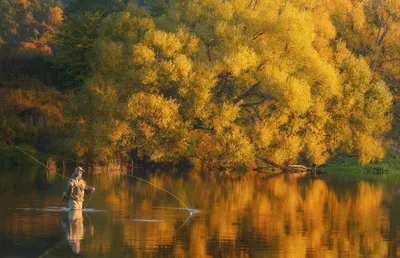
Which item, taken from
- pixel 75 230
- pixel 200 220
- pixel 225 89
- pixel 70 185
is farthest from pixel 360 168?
pixel 75 230

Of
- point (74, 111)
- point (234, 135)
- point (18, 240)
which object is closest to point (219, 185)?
point (234, 135)

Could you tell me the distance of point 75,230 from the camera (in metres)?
22.4

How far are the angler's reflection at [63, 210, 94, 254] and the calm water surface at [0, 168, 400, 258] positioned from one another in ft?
0.08

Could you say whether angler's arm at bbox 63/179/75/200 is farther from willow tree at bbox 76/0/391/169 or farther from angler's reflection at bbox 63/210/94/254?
willow tree at bbox 76/0/391/169

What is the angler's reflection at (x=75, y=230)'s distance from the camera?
1983cm

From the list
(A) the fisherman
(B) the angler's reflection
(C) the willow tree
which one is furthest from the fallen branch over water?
(B) the angler's reflection

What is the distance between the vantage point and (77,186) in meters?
26.3

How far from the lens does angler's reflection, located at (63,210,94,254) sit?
65.1ft

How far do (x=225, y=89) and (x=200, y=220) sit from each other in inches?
900

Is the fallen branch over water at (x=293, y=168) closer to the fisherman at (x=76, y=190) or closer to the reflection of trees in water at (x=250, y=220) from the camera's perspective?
the reflection of trees in water at (x=250, y=220)

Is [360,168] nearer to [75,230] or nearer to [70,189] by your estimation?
[70,189]

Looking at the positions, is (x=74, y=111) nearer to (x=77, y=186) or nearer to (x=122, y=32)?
(x=122, y=32)

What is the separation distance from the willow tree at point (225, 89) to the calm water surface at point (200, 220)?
5492 mm

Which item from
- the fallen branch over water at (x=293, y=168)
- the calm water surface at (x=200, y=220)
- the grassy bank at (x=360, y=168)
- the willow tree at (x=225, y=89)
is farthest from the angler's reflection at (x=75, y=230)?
the grassy bank at (x=360, y=168)
